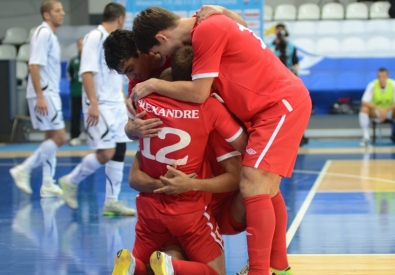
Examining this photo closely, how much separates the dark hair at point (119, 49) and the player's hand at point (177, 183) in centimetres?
65

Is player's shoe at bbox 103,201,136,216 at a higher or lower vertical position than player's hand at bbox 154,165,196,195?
lower

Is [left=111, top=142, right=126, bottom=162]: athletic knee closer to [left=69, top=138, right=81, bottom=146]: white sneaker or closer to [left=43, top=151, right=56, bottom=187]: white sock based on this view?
[left=43, top=151, right=56, bottom=187]: white sock

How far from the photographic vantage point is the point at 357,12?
47.2ft

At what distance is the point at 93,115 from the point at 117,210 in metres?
0.81

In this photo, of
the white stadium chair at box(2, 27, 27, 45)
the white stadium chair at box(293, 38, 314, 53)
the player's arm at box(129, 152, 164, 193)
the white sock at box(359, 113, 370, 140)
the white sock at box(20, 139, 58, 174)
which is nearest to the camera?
the player's arm at box(129, 152, 164, 193)

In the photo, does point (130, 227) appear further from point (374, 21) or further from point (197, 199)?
point (374, 21)

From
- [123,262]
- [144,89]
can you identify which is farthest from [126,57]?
[123,262]

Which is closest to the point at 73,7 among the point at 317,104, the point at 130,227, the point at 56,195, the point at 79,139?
the point at 79,139

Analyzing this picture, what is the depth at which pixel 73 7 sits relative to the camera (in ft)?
52.5

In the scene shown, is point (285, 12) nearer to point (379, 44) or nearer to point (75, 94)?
point (379, 44)

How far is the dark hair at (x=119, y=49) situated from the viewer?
3523 mm

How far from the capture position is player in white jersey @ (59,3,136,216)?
5742mm

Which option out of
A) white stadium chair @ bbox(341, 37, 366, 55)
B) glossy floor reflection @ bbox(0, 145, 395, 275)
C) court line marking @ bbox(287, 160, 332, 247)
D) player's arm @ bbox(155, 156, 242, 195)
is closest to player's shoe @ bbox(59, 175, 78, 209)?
glossy floor reflection @ bbox(0, 145, 395, 275)

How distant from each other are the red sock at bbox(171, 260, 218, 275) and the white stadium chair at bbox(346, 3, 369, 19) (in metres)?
11.9
